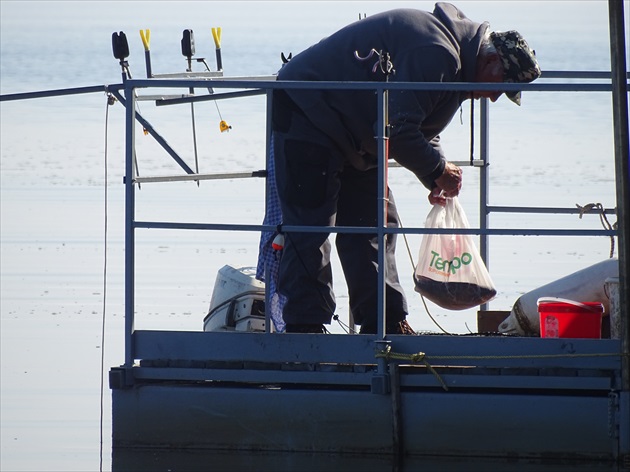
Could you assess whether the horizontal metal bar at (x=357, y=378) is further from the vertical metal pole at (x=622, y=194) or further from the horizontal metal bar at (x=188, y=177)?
the horizontal metal bar at (x=188, y=177)

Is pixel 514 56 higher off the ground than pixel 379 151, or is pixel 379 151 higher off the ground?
pixel 514 56

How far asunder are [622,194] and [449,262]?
3.11ft

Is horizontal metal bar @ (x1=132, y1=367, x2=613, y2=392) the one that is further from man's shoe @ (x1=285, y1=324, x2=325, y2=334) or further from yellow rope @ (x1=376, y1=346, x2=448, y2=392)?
man's shoe @ (x1=285, y1=324, x2=325, y2=334)

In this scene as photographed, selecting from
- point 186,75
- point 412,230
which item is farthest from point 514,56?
point 186,75

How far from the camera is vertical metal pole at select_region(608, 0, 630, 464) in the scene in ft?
19.9

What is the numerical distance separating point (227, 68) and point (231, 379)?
24658 millimetres

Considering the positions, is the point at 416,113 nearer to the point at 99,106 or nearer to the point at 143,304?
the point at 143,304

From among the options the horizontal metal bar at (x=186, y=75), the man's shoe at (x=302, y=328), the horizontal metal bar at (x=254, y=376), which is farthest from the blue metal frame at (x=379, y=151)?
the horizontal metal bar at (x=186, y=75)

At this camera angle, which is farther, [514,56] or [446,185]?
[446,185]

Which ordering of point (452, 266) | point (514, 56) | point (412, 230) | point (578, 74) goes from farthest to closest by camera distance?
point (578, 74)
point (452, 266)
point (514, 56)
point (412, 230)

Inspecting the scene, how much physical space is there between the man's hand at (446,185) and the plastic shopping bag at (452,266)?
46 millimetres

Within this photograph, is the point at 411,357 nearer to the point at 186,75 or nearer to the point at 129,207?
the point at 129,207

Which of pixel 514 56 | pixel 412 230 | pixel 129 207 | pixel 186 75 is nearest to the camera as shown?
pixel 412 230

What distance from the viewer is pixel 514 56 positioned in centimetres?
647
